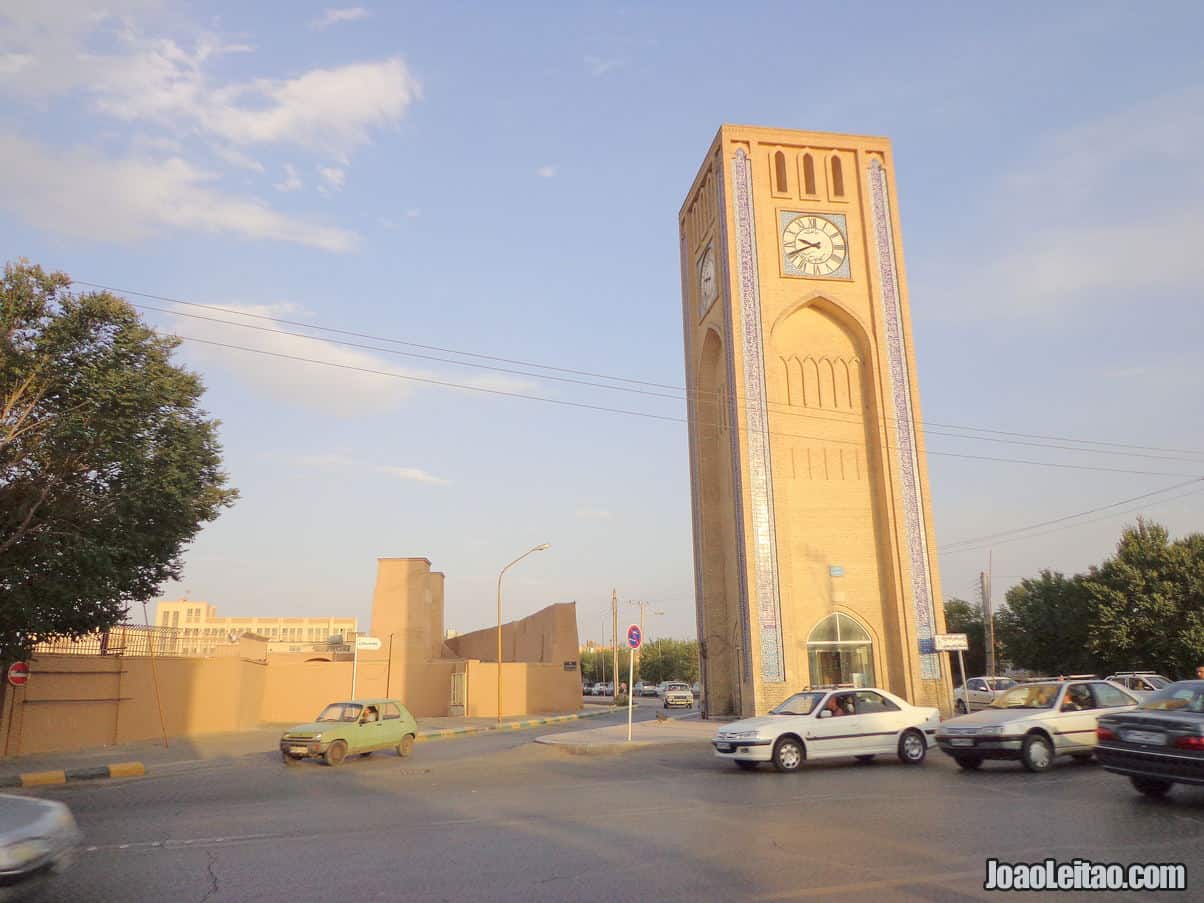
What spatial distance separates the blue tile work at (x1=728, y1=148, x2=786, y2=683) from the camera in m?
28.0

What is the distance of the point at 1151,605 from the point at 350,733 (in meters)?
33.2

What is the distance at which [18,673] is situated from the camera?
1803cm

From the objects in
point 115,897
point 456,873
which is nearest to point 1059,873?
point 456,873

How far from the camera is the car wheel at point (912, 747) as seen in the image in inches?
577

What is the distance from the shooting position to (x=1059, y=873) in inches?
260

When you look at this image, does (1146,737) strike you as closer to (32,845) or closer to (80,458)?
(32,845)

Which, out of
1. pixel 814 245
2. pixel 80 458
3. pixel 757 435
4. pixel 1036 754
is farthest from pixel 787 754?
pixel 814 245

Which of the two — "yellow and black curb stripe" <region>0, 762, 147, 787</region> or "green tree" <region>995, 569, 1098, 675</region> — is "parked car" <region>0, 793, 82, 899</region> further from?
"green tree" <region>995, 569, 1098, 675</region>

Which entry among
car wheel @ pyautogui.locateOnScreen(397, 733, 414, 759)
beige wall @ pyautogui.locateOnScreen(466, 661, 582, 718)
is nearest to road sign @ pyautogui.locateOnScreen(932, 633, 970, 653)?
car wheel @ pyautogui.locateOnScreen(397, 733, 414, 759)

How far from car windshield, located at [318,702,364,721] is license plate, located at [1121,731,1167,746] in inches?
537

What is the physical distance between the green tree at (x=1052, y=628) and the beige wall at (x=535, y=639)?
23665 mm

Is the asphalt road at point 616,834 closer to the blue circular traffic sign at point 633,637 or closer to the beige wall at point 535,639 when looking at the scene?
the blue circular traffic sign at point 633,637

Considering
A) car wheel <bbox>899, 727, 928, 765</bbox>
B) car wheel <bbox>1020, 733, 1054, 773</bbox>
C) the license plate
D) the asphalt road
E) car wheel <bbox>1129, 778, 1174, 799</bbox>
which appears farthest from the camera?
car wheel <bbox>899, 727, 928, 765</bbox>

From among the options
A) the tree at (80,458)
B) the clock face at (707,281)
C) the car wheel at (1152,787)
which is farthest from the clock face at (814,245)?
the car wheel at (1152,787)
